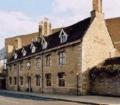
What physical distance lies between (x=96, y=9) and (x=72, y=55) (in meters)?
6.11

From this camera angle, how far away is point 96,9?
3862 cm

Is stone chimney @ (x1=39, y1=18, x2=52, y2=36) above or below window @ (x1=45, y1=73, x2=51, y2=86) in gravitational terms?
above

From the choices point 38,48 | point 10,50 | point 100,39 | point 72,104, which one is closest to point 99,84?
point 100,39

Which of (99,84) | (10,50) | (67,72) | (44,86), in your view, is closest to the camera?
(99,84)

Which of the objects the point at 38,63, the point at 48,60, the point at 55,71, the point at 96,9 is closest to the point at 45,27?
the point at 38,63

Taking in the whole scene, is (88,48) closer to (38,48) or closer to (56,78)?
(56,78)

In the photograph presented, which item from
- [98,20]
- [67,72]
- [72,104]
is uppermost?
[98,20]

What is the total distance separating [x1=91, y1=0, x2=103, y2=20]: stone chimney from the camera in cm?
3844

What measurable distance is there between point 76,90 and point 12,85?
23.9 metres

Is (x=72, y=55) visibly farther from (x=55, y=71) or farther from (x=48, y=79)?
(x=48, y=79)

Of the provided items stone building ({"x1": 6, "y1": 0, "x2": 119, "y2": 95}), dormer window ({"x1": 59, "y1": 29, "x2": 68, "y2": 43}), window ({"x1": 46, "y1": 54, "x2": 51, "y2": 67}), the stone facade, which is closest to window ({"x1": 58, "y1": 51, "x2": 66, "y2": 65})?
stone building ({"x1": 6, "y1": 0, "x2": 119, "y2": 95})

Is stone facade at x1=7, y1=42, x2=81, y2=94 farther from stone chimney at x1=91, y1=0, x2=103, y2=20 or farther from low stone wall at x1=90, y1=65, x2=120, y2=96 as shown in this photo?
stone chimney at x1=91, y1=0, x2=103, y2=20

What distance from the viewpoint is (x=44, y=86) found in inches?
1756

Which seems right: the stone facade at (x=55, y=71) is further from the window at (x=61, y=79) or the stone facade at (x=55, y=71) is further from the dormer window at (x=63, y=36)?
the dormer window at (x=63, y=36)
